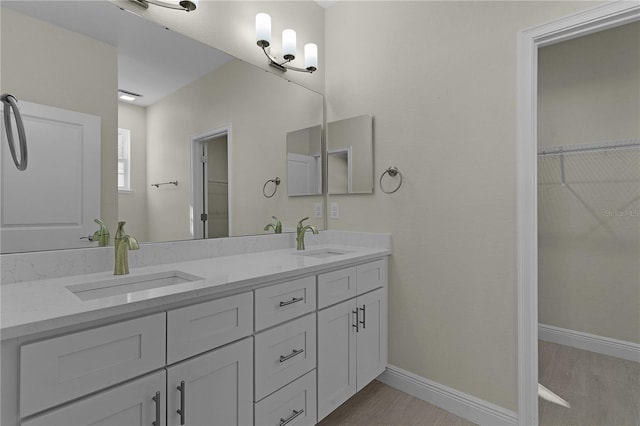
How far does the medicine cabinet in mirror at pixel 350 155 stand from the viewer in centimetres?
220

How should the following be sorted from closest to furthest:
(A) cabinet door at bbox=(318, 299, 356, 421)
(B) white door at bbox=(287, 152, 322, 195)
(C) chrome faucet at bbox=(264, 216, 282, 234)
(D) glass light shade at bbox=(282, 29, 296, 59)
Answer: (A) cabinet door at bbox=(318, 299, 356, 421) < (D) glass light shade at bbox=(282, 29, 296, 59) < (C) chrome faucet at bbox=(264, 216, 282, 234) < (B) white door at bbox=(287, 152, 322, 195)

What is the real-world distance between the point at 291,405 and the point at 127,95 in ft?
5.17

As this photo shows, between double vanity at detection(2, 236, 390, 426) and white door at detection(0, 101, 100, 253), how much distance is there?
17 centimetres

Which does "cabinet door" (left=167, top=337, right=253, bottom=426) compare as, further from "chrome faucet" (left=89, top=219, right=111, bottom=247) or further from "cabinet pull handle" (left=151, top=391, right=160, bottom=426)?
"chrome faucet" (left=89, top=219, right=111, bottom=247)

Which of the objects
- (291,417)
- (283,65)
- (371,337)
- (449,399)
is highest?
(283,65)

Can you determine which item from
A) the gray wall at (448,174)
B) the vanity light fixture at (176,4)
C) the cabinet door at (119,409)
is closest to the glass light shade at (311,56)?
the gray wall at (448,174)

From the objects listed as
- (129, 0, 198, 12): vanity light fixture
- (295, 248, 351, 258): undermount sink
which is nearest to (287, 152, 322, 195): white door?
(295, 248, 351, 258): undermount sink

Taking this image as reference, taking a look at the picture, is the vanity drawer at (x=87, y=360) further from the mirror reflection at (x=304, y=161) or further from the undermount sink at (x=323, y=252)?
the mirror reflection at (x=304, y=161)

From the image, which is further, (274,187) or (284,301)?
(274,187)

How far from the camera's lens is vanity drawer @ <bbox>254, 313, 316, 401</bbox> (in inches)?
50.4

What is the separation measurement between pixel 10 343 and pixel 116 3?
1.42 m

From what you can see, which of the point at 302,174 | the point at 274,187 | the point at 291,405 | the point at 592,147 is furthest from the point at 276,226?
the point at 592,147

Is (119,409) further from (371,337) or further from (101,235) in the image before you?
(371,337)

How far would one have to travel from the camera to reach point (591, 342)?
2.52 metres
